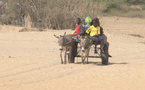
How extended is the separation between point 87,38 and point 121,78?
2322mm

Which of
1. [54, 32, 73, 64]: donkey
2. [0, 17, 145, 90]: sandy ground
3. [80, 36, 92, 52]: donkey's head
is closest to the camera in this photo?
[0, 17, 145, 90]: sandy ground

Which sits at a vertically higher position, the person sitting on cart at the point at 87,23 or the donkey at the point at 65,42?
the person sitting on cart at the point at 87,23

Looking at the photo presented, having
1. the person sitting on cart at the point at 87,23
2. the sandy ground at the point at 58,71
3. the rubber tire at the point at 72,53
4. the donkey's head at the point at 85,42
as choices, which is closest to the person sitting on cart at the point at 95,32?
the donkey's head at the point at 85,42

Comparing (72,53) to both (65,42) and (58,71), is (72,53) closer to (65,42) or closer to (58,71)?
(65,42)

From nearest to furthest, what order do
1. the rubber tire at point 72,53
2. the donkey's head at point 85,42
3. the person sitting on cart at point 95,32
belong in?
the donkey's head at point 85,42 → the person sitting on cart at point 95,32 → the rubber tire at point 72,53

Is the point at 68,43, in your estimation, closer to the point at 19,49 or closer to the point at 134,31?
the point at 19,49

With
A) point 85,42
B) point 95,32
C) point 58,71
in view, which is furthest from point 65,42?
point 58,71

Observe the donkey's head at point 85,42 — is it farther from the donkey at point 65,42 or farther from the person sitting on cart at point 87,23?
the person sitting on cart at point 87,23

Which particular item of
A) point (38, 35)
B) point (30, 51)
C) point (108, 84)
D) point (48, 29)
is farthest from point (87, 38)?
point (48, 29)

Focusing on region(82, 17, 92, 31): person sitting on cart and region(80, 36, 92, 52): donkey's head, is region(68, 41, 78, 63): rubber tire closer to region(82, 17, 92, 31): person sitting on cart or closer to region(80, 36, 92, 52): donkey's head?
region(82, 17, 92, 31): person sitting on cart

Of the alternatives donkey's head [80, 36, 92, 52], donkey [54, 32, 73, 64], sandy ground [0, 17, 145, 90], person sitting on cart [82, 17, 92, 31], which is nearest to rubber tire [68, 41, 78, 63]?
sandy ground [0, 17, 145, 90]

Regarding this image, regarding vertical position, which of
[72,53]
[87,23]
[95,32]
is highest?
[87,23]

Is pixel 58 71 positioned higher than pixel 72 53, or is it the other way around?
pixel 72 53

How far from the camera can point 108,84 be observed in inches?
399
